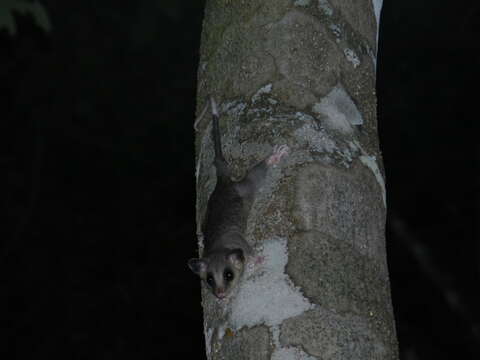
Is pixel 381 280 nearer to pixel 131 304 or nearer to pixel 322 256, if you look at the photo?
pixel 322 256

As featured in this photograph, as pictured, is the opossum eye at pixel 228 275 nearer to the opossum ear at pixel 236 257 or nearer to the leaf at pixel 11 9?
the opossum ear at pixel 236 257

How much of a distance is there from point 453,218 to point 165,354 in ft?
15.3

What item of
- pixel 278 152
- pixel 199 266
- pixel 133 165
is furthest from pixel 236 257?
pixel 133 165

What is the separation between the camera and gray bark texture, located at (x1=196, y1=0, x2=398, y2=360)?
1.82 metres

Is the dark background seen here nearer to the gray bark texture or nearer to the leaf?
the leaf

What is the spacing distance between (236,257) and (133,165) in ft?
27.7

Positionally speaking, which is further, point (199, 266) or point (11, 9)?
point (11, 9)

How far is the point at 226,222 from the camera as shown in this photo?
10.6 feet

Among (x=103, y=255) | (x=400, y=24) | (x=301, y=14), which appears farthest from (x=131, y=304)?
(x=301, y=14)

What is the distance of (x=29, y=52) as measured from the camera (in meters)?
10.8

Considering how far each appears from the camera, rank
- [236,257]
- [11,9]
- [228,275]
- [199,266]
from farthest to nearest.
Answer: [11,9], [199,266], [228,275], [236,257]

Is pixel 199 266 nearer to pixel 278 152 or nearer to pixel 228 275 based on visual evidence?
pixel 228 275

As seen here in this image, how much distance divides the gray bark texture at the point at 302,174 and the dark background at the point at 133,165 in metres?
7.54

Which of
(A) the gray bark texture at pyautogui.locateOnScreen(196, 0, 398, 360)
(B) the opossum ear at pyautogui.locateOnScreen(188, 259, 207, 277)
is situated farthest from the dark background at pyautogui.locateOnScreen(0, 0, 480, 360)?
(A) the gray bark texture at pyautogui.locateOnScreen(196, 0, 398, 360)
